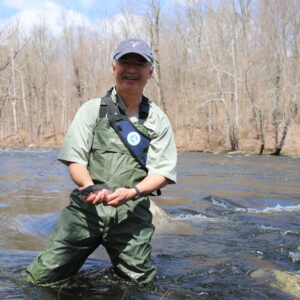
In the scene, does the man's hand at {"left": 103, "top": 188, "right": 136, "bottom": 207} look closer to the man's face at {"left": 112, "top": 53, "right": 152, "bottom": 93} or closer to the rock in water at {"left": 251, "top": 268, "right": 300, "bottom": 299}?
the man's face at {"left": 112, "top": 53, "right": 152, "bottom": 93}

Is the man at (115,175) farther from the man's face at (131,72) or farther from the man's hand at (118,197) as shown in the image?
the man's hand at (118,197)

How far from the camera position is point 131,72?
2.97 meters

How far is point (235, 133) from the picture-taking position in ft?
88.8

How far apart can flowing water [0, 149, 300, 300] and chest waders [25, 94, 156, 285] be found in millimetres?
205

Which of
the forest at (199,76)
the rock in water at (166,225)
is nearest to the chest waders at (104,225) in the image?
the rock in water at (166,225)

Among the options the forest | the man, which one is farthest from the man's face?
the forest

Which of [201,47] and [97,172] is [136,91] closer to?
[97,172]

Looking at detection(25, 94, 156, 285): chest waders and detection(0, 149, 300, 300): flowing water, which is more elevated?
detection(25, 94, 156, 285): chest waders

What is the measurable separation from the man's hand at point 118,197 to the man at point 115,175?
0.34ft

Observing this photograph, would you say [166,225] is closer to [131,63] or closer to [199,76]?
[131,63]

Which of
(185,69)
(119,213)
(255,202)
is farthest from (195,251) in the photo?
(185,69)

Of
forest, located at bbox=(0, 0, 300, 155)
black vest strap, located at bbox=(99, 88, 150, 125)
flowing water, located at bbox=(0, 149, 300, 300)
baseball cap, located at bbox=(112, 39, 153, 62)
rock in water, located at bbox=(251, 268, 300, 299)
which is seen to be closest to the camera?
baseball cap, located at bbox=(112, 39, 153, 62)

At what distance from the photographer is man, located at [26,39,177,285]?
2.89 meters

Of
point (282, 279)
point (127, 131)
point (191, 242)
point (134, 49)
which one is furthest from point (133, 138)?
point (191, 242)
